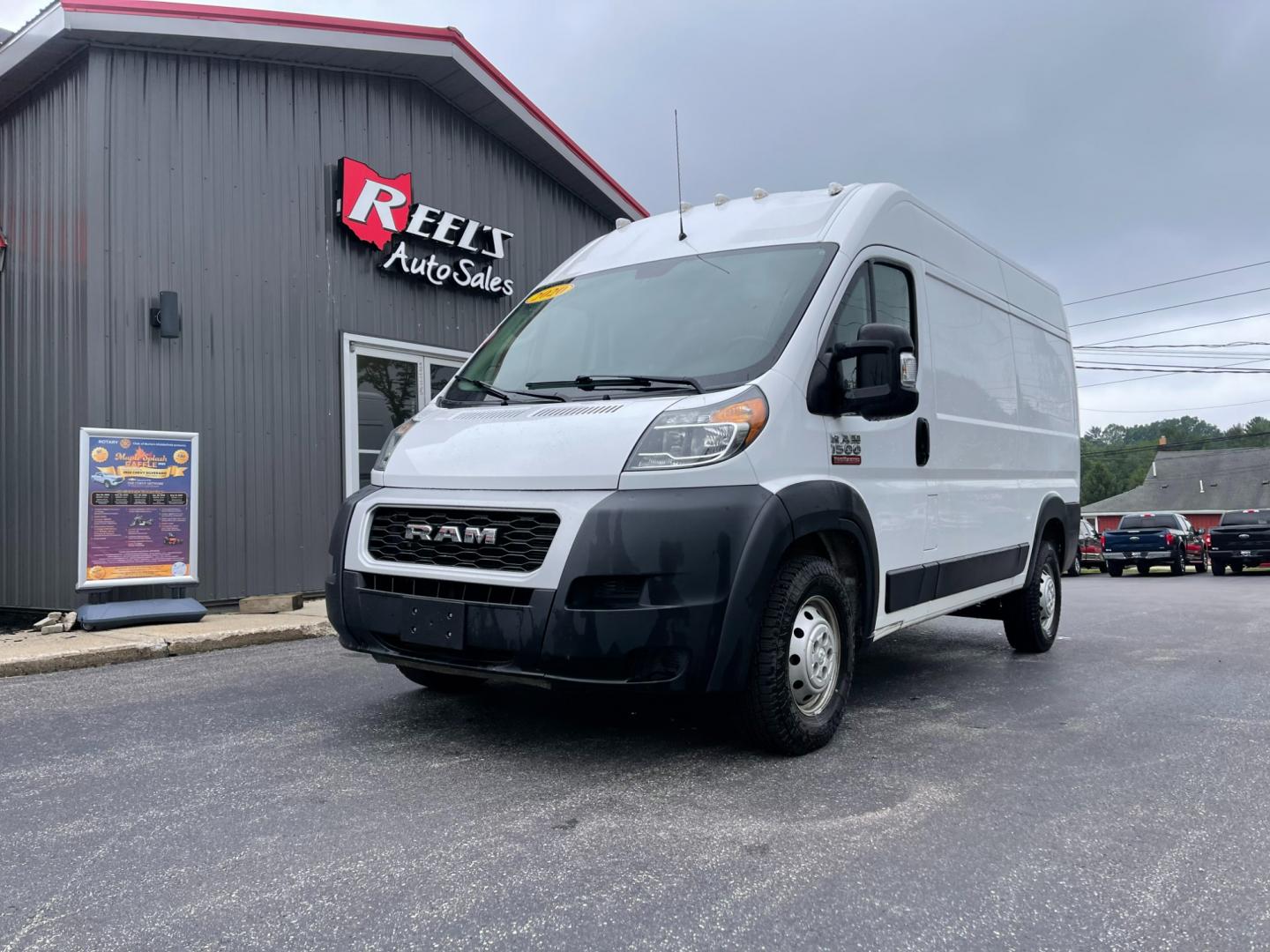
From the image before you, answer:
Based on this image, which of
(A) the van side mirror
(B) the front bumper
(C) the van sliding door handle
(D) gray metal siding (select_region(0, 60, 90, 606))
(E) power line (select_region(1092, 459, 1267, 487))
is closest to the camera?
(B) the front bumper

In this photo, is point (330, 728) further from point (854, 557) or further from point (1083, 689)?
point (1083, 689)

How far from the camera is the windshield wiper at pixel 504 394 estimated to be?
413 cm

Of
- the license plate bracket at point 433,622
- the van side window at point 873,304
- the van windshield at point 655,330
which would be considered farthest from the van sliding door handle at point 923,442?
the license plate bracket at point 433,622

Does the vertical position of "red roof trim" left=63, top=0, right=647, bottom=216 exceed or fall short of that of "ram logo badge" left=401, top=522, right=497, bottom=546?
it exceeds it

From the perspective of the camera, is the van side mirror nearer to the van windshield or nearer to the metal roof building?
the van windshield

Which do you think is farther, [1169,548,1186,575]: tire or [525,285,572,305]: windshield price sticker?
[1169,548,1186,575]: tire

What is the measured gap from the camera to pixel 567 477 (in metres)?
3.59

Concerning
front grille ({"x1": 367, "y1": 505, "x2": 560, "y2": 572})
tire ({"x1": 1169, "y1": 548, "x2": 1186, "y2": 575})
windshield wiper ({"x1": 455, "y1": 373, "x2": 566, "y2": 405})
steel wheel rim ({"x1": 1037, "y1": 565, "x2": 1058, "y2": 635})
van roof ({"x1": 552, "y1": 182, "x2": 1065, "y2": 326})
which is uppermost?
van roof ({"x1": 552, "y1": 182, "x2": 1065, "y2": 326})

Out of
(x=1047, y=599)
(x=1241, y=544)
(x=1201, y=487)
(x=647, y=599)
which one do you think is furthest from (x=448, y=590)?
(x=1201, y=487)

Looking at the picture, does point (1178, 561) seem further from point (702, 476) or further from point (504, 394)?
point (702, 476)

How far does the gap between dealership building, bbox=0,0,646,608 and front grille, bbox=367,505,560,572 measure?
3964 millimetres

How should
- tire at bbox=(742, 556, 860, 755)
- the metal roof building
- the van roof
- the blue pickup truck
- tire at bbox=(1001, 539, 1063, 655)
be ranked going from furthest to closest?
the metal roof building
the blue pickup truck
tire at bbox=(1001, 539, 1063, 655)
the van roof
tire at bbox=(742, 556, 860, 755)

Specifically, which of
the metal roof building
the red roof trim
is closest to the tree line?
the metal roof building

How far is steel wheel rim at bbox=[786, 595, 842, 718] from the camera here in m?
3.86
